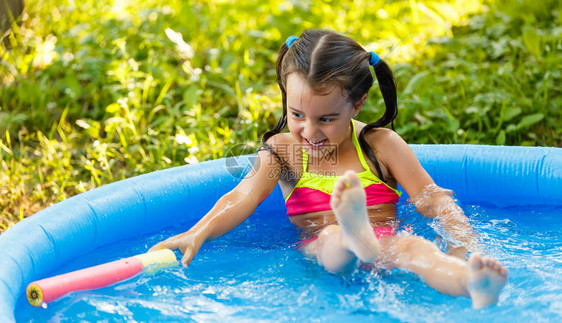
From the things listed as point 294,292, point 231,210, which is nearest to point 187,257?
point 231,210

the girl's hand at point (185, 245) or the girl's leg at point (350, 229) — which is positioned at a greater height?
the girl's leg at point (350, 229)

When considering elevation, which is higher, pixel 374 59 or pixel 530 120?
pixel 374 59

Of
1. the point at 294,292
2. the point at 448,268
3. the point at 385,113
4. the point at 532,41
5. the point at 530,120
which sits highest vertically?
the point at 532,41

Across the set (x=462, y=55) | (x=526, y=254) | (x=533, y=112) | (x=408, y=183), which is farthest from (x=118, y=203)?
(x=462, y=55)

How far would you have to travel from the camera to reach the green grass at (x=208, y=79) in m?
3.40

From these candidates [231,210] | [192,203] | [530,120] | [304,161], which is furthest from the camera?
[530,120]

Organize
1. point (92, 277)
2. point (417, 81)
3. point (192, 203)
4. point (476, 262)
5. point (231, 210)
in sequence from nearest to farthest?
point (476, 262), point (92, 277), point (231, 210), point (192, 203), point (417, 81)

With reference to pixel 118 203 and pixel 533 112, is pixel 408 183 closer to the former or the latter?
pixel 118 203

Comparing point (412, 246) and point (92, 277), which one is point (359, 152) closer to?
point (412, 246)

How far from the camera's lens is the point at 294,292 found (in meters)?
2.06

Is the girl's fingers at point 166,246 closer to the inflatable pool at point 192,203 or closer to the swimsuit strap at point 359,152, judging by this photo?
the inflatable pool at point 192,203

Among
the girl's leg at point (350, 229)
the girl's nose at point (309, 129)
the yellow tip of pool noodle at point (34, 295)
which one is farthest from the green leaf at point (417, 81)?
the yellow tip of pool noodle at point (34, 295)

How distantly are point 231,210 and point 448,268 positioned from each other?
0.83m

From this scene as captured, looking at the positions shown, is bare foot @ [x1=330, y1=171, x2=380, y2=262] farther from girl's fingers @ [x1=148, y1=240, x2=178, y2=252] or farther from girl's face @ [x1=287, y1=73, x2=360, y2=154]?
girl's fingers @ [x1=148, y1=240, x2=178, y2=252]
